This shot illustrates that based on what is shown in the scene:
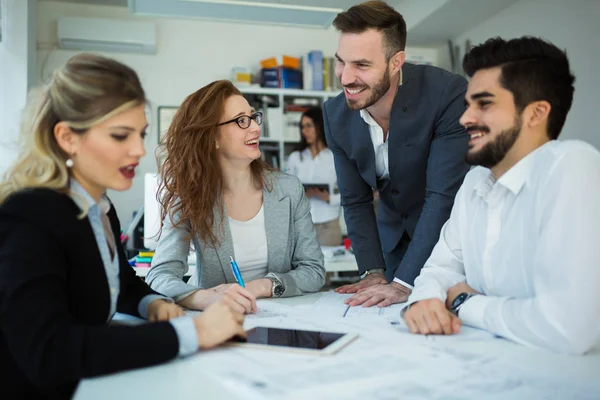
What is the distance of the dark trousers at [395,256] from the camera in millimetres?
2365

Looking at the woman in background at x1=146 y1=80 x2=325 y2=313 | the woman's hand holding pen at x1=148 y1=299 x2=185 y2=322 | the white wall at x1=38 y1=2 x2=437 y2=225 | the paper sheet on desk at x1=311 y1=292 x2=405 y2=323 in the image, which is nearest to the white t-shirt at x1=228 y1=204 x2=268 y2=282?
the woman in background at x1=146 y1=80 x2=325 y2=313

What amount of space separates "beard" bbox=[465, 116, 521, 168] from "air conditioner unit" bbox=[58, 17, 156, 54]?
5047 millimetres

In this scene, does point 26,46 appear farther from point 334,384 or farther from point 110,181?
point 334,384

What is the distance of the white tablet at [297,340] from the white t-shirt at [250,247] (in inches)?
28.5

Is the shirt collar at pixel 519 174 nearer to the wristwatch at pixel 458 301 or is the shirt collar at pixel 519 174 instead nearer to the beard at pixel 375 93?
the wristwatch at pixel 458 301

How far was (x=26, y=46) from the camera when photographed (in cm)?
507

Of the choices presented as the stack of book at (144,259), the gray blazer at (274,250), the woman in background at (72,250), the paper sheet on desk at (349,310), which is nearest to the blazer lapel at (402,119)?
the gray blazer at (274,250)

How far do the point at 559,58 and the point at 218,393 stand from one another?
1.18 m

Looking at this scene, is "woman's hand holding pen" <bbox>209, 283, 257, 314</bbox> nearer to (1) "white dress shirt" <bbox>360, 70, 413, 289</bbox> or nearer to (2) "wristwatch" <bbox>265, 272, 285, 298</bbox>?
(2) "wristwatch" <bbox>265, 272, 285, 298</bbox>

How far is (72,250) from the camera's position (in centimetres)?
107

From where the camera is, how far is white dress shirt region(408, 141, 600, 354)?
1145mm

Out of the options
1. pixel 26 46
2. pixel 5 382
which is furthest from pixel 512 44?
pixel 26 46

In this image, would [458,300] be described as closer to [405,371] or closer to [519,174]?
[519,174]

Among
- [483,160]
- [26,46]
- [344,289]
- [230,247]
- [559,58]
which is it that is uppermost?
[26,46]
